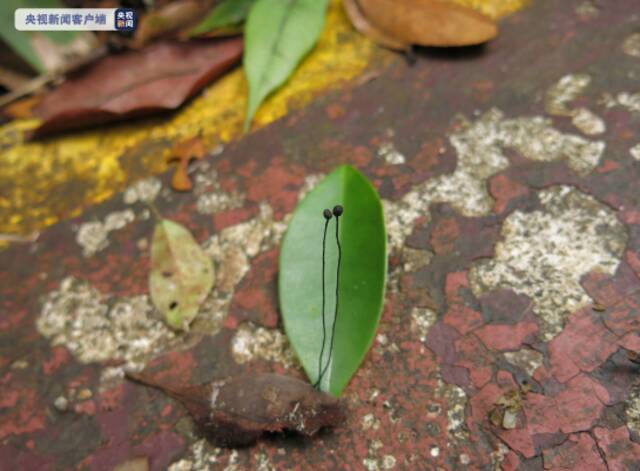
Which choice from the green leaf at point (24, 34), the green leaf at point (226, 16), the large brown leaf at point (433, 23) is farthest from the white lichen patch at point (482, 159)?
the green leaf at point (24, 34)

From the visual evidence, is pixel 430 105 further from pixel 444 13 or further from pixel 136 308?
pixel 136 308

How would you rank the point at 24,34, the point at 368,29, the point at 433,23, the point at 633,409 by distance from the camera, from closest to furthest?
the point at 633,409, the point at 433,23, the point at 368,29, the point at 24,34

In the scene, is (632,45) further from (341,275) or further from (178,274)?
Answer: (178,274)

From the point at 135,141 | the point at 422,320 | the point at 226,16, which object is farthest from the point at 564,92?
the point at 135,141

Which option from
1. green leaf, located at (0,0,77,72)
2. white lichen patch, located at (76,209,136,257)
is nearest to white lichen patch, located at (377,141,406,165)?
white lichen patch, located at (76,209,136,257)

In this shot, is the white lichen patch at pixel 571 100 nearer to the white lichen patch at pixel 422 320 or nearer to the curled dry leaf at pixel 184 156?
the white lichen patch at pixel 422 320

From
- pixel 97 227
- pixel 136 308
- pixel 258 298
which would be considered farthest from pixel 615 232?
pixel 97 227
